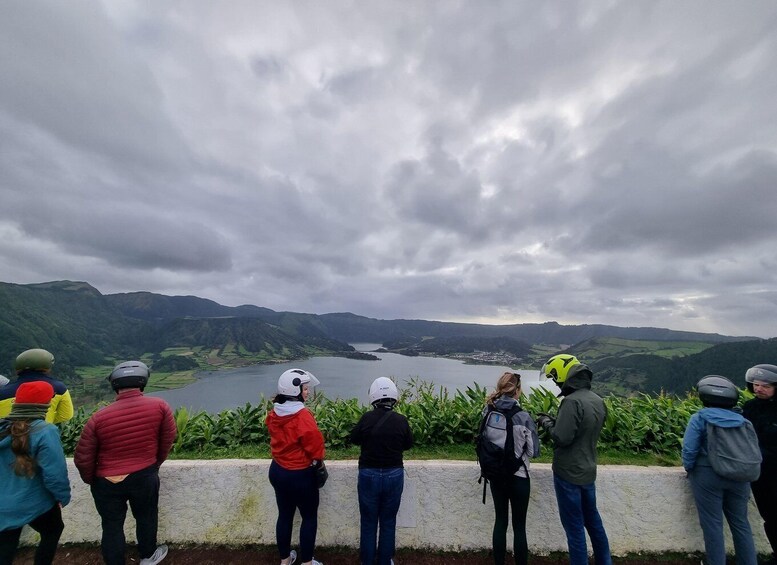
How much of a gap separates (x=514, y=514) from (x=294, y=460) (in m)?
2.06

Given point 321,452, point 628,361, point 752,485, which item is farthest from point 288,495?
point 628,361

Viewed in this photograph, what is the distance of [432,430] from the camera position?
4.44 m

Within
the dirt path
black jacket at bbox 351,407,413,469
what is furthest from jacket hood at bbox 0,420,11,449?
black jacket at bbox 351,407,413,469

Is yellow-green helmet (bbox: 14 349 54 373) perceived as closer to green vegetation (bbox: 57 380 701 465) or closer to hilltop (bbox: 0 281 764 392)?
green vegetation (bbox: 57 380 701 465)

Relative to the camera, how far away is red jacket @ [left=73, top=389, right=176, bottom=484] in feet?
9.59

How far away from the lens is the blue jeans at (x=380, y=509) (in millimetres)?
3121

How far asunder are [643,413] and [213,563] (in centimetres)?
562

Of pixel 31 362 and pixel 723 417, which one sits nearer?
pixel 723 417

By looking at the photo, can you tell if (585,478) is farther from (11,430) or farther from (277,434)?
(11,430)

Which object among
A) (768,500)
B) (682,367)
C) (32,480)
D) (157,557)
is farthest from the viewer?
(682,367)

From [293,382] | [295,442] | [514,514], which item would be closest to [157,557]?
[295,442]

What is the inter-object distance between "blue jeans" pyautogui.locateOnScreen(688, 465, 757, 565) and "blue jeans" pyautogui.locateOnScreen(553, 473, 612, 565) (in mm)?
1015

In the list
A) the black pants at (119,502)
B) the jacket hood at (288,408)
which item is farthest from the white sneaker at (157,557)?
the jacket hood at (288,408)

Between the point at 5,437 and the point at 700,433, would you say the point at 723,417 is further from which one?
the point at 5,437
